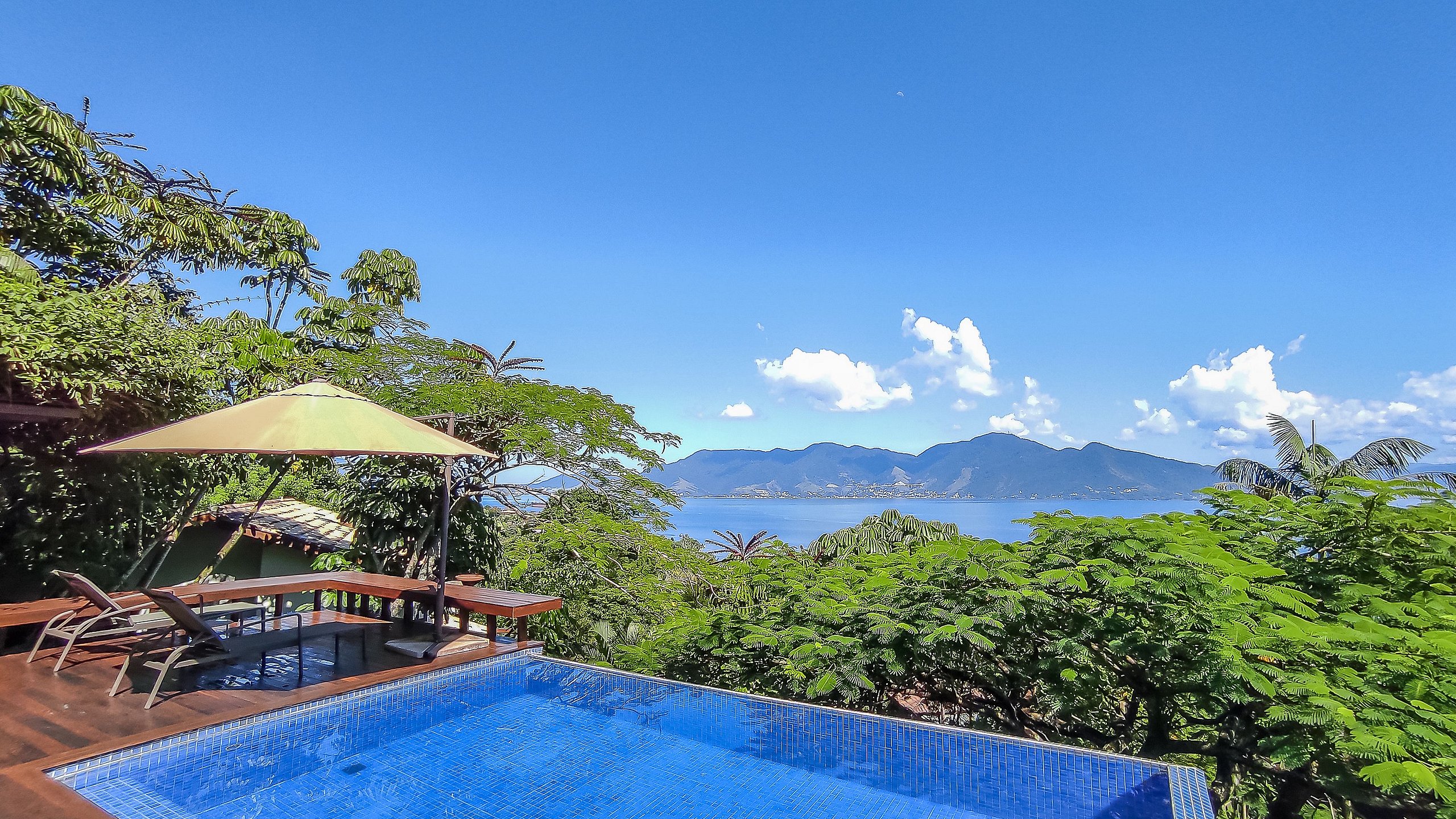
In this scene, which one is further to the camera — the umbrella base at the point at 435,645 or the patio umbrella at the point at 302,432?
the umbrella base at the point at 435,645

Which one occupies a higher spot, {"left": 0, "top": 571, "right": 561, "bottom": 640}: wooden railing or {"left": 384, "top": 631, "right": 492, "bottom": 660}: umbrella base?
{"left": 0, "top": 571, "right": 561, "bottom": 640}: wooden railing

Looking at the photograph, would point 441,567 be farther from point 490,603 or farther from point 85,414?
point 85,414

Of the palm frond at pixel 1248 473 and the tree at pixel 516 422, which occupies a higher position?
the tree at pixel 516 422

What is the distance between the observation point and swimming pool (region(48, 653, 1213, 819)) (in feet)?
12.5

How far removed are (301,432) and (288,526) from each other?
33.2 feet

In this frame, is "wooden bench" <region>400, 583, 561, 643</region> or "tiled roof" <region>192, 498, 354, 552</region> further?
"tiled roof" <region>192, 498, 354, 552</region>

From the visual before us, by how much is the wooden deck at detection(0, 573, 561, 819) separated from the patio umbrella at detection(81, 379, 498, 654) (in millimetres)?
1810

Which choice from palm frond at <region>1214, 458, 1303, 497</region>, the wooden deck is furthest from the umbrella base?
palm frond at <region>1214, 458, 1303, 497</region>

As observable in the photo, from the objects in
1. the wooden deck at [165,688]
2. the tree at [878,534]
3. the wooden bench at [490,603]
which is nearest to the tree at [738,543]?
the tree at [878,534]

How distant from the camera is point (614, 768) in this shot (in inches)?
178

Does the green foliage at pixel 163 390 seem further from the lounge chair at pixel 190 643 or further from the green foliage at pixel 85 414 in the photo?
the lounge chair at pixel 190 643

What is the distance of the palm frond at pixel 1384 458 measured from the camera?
20703mm

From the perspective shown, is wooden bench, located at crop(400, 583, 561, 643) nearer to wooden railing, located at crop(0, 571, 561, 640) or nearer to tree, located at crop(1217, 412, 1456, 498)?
wooden railing, located at crop(0, 571, 561, 640)

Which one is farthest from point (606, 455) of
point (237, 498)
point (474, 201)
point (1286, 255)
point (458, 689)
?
point (1286, 255)
